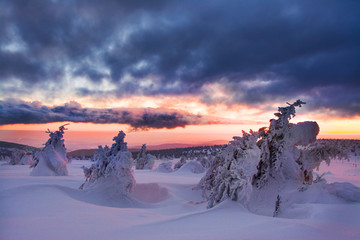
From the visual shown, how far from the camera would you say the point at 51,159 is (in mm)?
20750

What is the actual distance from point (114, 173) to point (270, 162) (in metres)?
7.57

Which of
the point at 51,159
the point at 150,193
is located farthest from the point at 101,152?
the point at 51,159

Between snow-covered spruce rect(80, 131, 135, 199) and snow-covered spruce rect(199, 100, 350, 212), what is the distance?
4.95 meters

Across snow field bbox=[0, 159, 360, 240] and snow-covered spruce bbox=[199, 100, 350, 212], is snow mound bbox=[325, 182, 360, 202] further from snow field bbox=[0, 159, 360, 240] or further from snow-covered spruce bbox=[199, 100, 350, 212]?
snow-covered spruce bbox=[199, 100, 350, 212]

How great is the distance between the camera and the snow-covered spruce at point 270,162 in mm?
8133

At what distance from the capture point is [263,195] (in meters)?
8.20

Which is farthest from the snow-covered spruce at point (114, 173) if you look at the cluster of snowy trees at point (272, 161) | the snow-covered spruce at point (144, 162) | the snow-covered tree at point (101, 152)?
the snow-covered spruce at point (144, 162)

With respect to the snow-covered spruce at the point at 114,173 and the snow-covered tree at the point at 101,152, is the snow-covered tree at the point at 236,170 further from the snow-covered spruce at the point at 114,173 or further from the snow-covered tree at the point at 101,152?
the snow-covered tree at the point at 101,152

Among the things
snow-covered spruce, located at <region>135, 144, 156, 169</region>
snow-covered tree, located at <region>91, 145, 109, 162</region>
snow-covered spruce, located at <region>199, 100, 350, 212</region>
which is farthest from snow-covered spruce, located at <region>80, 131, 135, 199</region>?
snow-covered spruce, located at <region>135, 144, 156, 169</region>

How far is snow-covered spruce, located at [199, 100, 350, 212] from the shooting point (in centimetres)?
813

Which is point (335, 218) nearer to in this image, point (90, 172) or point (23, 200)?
point (23, 200)

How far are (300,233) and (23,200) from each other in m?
7.59

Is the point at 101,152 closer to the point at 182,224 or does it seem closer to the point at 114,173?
the point at 114,173

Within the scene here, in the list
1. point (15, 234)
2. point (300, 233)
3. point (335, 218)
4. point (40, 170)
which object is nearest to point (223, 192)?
point (335, 218)
